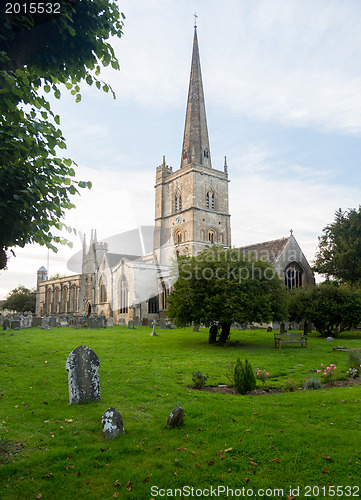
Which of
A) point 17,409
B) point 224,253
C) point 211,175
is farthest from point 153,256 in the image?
point 17,409

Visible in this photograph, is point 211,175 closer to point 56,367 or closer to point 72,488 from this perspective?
point 56,367

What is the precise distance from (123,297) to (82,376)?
1410 inches

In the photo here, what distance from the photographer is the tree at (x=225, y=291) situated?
18.0 m

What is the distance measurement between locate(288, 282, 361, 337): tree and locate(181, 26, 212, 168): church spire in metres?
31.1

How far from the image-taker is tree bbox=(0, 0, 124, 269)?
488 centimetres

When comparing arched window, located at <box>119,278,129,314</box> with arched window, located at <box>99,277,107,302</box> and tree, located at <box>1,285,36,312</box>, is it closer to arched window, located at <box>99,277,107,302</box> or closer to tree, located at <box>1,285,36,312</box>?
arched window, located at <box>99,277,107,302</box>

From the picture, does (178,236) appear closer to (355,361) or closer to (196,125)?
(196,125)

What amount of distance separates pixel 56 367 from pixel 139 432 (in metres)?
6.42

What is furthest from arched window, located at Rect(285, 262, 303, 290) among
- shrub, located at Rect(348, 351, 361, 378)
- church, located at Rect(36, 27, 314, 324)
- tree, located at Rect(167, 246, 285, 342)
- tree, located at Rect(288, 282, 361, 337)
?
shrub, located at Rect(348, 351, 361, 378)

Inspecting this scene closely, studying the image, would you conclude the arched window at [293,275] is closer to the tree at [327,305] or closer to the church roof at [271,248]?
the church roof at [271,248]

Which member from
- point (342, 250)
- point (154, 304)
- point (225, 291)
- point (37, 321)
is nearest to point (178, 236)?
point (154, 304)

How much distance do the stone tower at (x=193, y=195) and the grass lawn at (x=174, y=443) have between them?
40.4 m

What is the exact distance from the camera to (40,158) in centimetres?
552

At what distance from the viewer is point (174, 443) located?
18.4 feet
